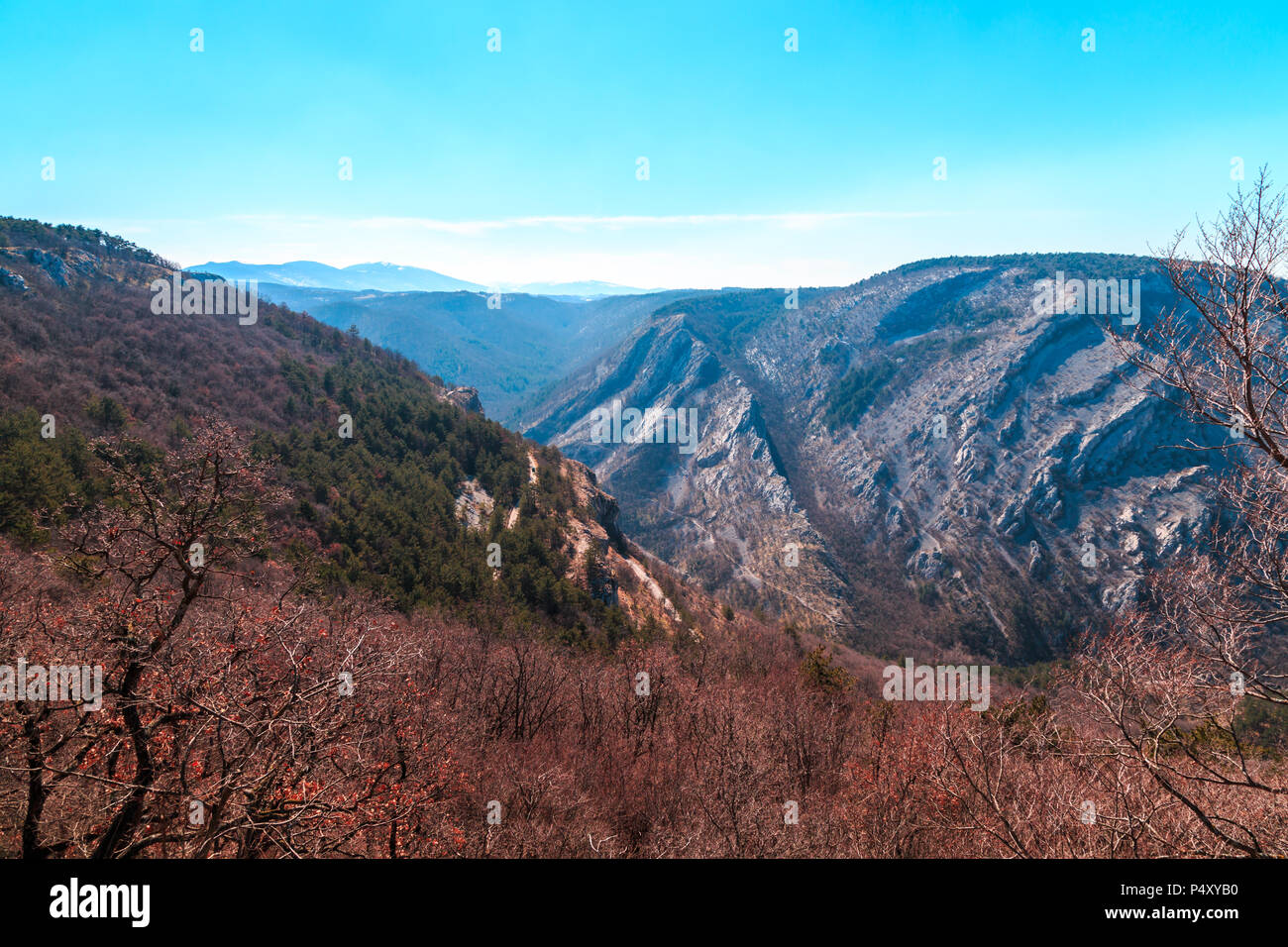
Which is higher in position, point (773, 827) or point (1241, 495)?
point (1241, 495)

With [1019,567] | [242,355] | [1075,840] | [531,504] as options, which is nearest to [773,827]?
[1075,840]

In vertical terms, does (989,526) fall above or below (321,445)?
below

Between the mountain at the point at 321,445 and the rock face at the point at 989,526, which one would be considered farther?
the rock face at the point at 989,526

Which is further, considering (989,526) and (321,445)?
(989,526)

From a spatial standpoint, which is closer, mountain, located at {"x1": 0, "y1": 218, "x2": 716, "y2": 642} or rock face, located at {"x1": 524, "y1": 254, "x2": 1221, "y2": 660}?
mountain, located at {"x1": 0, "y1": 218, "x2": 716, "y2": 642}
